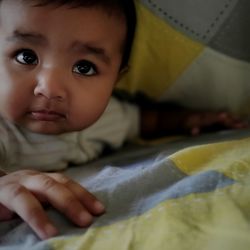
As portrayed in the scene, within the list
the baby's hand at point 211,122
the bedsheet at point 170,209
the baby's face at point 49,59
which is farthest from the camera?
the baby's hand at point 211,122

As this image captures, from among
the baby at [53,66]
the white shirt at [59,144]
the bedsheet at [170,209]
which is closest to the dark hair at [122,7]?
the baby at [53,66]

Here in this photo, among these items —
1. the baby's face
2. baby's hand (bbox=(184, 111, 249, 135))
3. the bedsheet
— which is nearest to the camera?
the bedsheet

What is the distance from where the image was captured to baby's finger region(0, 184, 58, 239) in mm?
580

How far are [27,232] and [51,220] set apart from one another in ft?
0.11

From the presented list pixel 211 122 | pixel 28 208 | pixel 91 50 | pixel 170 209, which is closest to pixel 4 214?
pixel 28 208

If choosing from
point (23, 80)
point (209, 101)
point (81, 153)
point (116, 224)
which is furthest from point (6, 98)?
point (209, 101)

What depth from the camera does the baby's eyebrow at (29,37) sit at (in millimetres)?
776

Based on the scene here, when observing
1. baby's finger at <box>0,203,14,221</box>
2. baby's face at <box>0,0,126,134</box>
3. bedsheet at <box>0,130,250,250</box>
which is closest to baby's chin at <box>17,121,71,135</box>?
baby's face at <box>0,0,126,134</box>

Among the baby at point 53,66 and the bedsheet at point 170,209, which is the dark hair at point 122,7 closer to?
the baby at point 53,66

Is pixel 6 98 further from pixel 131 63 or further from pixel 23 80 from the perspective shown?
pixel 131 63

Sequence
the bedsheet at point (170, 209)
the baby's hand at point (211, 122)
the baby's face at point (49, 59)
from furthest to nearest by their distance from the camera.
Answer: the baby's hand at point (211, 122)
the baby's face at point (49, 59)
the bedsheet at point (170, 209)

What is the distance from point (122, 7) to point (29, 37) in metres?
0.17

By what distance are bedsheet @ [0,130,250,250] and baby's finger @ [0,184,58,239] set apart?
Answer: 0.03 feet

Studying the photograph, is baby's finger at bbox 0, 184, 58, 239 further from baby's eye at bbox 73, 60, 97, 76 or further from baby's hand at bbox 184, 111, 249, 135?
baby's hand at bbox 184, 111, 249, 135
